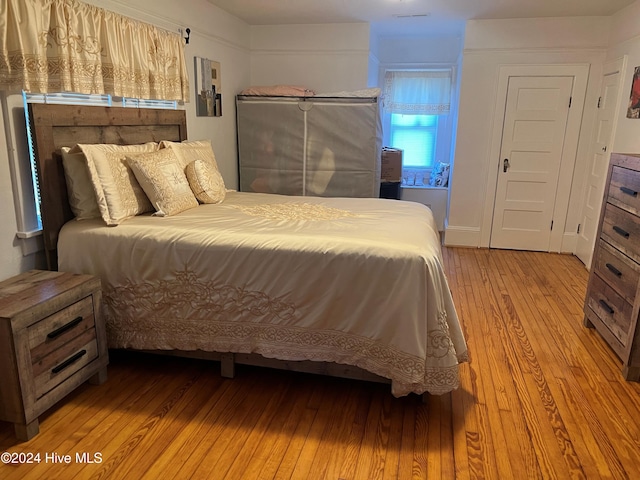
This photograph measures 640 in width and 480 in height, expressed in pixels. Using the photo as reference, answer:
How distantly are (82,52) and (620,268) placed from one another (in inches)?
126

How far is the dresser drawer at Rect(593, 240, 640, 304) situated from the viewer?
2.46m

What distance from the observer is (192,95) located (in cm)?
379

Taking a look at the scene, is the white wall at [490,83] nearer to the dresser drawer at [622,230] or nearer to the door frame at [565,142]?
the door frame at [565,142]

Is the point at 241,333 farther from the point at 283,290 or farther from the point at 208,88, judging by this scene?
the point at 208,88

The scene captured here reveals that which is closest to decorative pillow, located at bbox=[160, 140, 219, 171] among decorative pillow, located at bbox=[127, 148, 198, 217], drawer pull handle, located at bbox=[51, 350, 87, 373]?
decorative pillow, located at bbox=[127, 148, 198, 217]

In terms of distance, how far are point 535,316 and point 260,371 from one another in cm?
199

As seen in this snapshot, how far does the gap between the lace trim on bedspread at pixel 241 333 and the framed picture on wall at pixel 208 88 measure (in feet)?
6.84

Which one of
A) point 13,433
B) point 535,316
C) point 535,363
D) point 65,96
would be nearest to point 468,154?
point 535,316

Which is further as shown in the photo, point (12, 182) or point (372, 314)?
point (12, 182)

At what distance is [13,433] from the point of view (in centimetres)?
194

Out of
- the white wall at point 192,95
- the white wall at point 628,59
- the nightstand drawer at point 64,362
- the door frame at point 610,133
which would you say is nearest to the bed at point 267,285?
the white wall at point 192,95

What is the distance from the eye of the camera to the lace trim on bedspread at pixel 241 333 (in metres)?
2.07

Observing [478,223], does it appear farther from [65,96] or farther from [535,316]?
[65,96]

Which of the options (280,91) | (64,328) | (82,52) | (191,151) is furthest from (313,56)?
(64,328)
